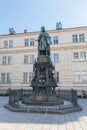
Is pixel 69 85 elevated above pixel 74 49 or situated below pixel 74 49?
below

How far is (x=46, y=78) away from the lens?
42.5 feet

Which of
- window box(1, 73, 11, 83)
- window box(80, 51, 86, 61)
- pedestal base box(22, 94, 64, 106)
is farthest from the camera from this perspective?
window box(1, 73, 11, 83)

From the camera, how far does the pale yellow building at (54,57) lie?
1085 inches

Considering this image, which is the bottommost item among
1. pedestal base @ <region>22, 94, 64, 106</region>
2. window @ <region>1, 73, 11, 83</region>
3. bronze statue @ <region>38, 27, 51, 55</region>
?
pedestal base @ <region>22, 94, 64, 106</region>

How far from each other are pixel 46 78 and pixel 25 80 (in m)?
16.9

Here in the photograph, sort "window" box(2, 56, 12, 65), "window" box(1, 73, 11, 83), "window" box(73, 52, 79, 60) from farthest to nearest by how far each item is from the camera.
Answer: "window" box(2, 56, 12, 65), "window" box(1, 73, 11, 83), "window" box(73, 52, 79, 60)

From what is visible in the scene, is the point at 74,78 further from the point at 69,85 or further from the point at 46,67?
the point at 46,67

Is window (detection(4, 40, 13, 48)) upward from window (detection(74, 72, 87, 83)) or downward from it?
upward

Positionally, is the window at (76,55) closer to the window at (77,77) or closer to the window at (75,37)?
the window at (75,37)

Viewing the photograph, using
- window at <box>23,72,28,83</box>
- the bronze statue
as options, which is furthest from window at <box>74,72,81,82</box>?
the bronze statue

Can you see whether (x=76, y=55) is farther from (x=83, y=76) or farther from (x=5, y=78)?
(x=5, y=78)

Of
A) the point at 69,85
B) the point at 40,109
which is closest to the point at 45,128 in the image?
the point at 40,109

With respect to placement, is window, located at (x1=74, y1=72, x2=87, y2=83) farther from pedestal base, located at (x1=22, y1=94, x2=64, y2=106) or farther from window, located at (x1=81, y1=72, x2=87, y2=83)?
pedestal base, located at (x1=22, y1=94, x2=64, y2=106)

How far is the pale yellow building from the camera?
2756 cm
